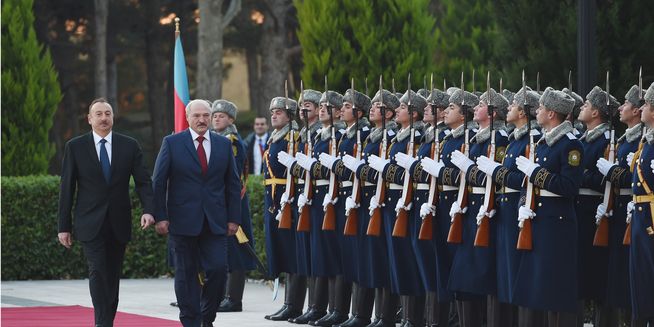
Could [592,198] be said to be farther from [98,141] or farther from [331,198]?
[98,141]

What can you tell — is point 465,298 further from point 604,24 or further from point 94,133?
point 604,24

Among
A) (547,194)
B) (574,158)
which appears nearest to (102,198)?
(547,194)

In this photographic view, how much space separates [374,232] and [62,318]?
293 cm

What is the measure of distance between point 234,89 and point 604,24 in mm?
37255

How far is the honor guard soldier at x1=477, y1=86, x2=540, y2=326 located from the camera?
10.2m

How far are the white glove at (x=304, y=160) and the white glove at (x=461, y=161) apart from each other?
87.3 inches

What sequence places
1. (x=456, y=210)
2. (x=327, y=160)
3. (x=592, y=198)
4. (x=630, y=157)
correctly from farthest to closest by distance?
1. (x=327, y=160)
2. (x=456, y=210)
3. (x=592, y=198)
4. (x=630, y=157)

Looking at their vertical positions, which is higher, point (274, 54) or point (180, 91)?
point (274, 54)

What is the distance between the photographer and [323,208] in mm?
12797

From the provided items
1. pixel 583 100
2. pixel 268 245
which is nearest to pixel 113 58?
pixel 268 245

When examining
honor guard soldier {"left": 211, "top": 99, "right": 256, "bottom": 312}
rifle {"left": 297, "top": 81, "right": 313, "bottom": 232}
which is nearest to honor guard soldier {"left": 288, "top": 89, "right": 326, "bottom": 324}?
rifle {"left": 297, "top": 81, "right": 313, "bottom": 232}

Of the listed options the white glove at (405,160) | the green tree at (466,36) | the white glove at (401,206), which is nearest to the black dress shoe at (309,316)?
the white glove at (401,206)

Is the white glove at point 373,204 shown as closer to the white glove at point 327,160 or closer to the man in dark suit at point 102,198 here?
the white glove at point 327,160

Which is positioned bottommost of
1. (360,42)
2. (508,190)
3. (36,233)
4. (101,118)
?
(36,233)
